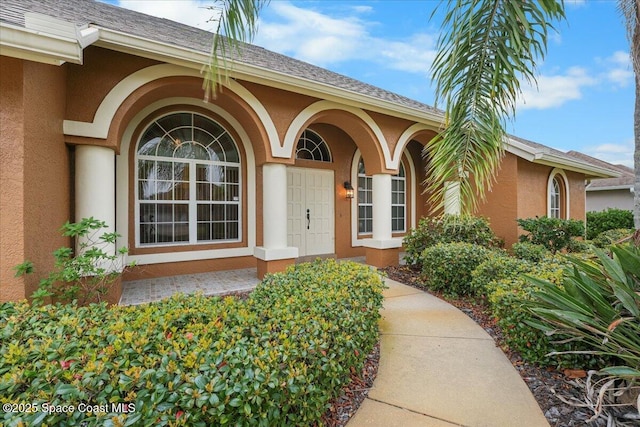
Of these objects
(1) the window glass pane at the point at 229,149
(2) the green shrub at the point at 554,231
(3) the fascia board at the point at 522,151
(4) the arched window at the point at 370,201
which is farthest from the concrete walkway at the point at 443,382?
(3) the fascia board at the point at 522,151

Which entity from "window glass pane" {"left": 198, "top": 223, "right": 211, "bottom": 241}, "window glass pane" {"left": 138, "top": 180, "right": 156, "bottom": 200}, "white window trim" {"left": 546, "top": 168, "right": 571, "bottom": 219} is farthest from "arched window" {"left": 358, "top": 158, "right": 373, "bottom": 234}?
"white window trim" {"left": 546, "top": 168, "right": 571, "bottom": 219}

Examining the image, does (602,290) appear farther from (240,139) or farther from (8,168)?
(240,139)

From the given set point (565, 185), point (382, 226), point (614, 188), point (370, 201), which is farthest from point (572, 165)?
point (614, 188)

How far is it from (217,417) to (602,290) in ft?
11.1

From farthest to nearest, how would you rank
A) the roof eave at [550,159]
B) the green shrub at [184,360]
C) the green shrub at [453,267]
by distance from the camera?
the roof eave at [550,159]
the green shrub at [453,267]
the green shrub at [184,360]

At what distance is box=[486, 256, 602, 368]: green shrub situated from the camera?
2926 mm

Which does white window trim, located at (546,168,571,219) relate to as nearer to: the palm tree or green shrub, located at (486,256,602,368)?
green shrub, located at (486,256,602,368)

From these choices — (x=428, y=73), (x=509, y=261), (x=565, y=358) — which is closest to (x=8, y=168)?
(x=428, y=73)

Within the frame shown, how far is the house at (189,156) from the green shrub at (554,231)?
1.00 m

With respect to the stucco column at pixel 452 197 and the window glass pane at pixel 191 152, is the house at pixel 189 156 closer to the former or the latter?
the window glass pane at pixel 191 152

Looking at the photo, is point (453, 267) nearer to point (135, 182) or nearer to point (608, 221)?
point (135, 182)

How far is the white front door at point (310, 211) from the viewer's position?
8.69m

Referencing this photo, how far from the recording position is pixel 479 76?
3133 millimetres

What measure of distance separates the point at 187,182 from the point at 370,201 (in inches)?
226
